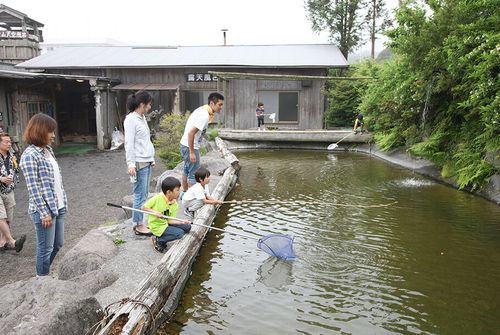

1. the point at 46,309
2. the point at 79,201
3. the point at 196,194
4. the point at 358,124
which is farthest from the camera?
the point at 358,124

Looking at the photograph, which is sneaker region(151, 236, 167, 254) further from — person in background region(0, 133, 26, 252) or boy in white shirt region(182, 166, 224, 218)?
person in background region(0, 133, 26, 252)

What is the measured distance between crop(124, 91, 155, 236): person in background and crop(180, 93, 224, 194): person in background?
1209 millimetres

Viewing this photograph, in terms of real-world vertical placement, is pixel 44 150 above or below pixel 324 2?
below

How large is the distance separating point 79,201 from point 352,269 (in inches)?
252

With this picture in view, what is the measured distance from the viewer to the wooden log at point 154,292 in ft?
11.5

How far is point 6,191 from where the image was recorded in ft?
18.8

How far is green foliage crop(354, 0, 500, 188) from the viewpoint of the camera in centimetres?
905

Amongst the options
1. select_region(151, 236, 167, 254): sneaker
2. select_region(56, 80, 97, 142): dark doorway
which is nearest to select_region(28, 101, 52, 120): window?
select_region(56, 80, 97, 142): dark doorway

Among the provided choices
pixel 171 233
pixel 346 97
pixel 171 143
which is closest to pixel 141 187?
pixel 171 233

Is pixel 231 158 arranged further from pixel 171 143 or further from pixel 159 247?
pixel 159 247

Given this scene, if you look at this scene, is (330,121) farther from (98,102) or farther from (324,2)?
(98,102)

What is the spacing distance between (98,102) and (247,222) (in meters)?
12.1

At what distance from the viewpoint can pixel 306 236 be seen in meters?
6.85

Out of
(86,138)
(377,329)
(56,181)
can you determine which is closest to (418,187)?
(377,329)
